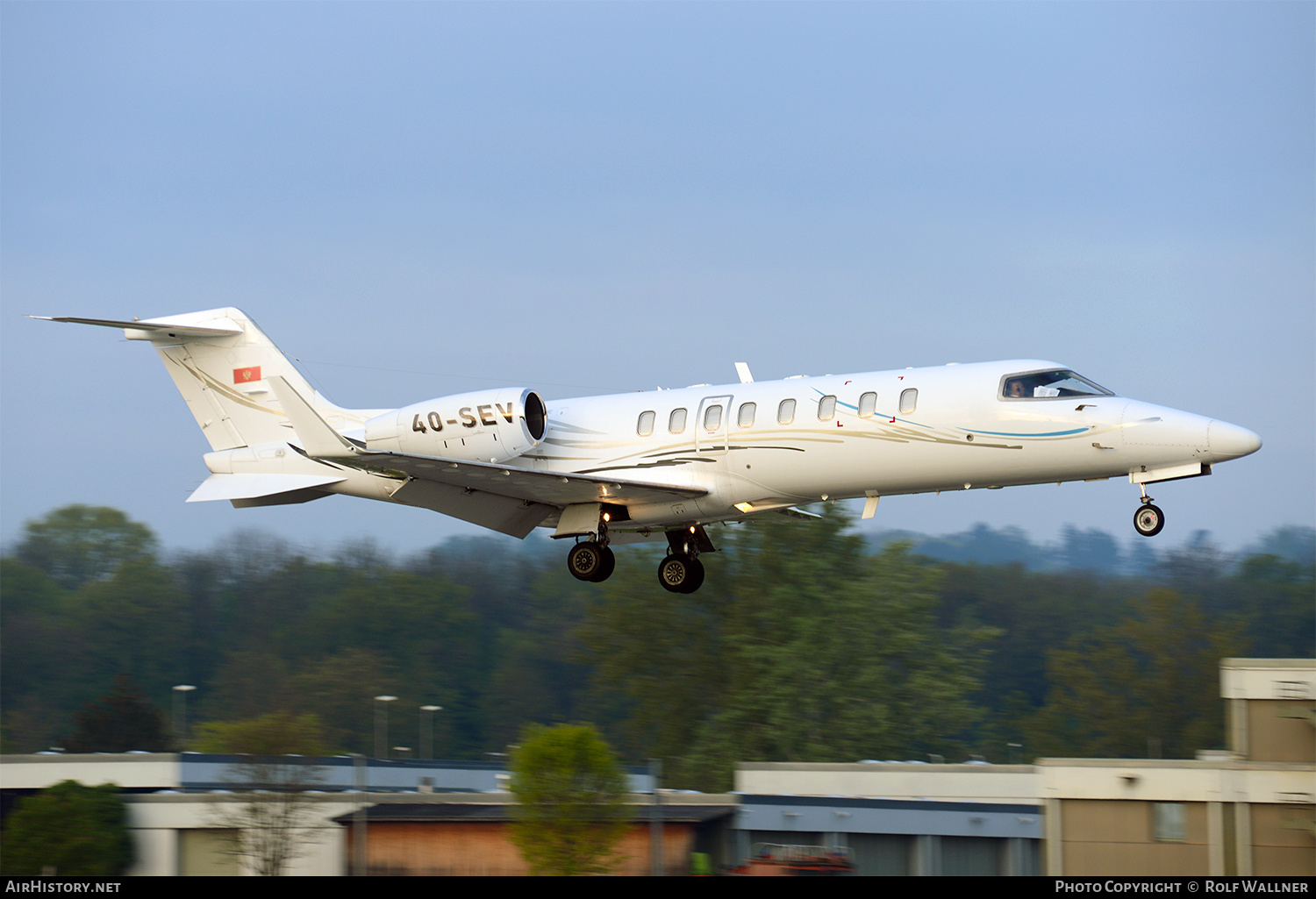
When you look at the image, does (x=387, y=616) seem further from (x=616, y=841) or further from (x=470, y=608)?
(x=616, y=841)

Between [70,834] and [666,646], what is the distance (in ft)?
82.4

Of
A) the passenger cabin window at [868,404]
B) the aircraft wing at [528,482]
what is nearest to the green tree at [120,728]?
the aircraft wing at [528,482]

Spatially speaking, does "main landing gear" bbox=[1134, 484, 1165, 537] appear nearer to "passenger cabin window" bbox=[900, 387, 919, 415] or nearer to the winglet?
"passenger cabin window" bbox=[900, 387, 919, 415]

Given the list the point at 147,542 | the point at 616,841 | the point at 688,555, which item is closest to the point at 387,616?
the point at 147,542

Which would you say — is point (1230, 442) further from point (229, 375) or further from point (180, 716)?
point (180, 716)

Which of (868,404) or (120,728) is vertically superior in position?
(868,404)

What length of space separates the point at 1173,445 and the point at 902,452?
3474 millimetres

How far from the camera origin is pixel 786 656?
48188 millimetres

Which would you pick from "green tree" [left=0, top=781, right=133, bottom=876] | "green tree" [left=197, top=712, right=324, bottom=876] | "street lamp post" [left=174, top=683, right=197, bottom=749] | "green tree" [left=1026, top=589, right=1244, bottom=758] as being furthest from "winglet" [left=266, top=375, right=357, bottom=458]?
"street lamp post" [left=174, top=683, right=197, bottom=749]

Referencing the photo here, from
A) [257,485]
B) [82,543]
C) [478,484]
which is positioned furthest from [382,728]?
[478,484]

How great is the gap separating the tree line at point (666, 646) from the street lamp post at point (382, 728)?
1.74 feet

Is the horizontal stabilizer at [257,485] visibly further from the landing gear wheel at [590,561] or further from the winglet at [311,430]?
the landing gear wheel at [590,561]

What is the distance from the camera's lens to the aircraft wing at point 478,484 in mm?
18609

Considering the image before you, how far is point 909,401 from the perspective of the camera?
19.2 meters
